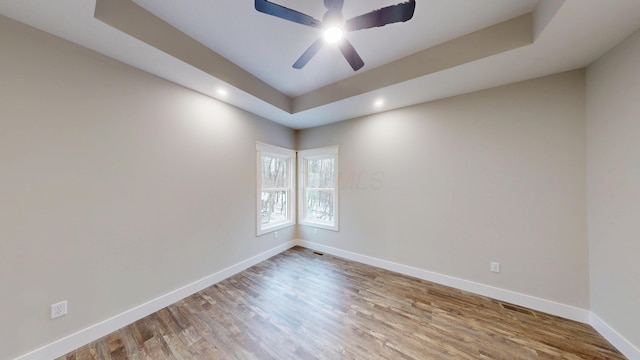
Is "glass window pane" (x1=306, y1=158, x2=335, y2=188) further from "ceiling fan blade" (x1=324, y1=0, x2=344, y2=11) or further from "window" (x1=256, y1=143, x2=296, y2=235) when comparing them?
"ceiling fan blade" (x1=324, y1=0, x2=344, y2=11)

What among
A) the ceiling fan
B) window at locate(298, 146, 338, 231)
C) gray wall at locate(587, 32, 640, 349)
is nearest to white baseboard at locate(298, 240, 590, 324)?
gray wall at locate(587, 32, 640, 349)

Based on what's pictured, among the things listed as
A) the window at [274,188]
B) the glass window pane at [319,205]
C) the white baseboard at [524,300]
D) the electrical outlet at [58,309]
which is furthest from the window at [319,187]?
the electrical outlet at [58,309]

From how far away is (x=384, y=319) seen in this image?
200 cm

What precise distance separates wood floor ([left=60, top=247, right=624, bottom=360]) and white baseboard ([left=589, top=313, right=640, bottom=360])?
0.05 metres

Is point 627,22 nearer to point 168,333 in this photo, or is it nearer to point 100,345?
point 168,333

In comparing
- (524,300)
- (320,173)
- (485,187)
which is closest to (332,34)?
(485,187)

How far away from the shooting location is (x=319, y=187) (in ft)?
13.2

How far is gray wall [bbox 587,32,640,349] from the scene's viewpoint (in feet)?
4.99

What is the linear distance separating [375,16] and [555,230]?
2.75 m

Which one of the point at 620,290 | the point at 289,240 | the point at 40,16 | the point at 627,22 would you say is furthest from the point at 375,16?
the point at 289,240

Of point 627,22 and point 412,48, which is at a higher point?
point 412,48

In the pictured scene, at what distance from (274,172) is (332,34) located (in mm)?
2676

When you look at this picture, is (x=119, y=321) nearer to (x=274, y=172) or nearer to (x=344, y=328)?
(x=344, y=328)

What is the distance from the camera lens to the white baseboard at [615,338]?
1513mm
